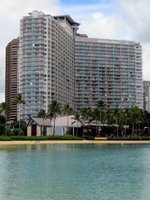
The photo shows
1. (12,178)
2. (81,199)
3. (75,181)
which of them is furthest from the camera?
(12,178)

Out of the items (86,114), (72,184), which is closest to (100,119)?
(86,114)

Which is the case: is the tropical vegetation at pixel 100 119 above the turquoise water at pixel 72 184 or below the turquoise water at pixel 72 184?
above

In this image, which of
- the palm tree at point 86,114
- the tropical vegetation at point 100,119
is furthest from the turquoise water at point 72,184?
the palm tree at point 86,114

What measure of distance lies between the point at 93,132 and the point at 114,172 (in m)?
137

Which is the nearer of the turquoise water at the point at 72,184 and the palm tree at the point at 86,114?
the turquoise water at the point at 72,184

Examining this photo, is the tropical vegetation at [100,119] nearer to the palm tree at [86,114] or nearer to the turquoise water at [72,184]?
the palm tree at [86,114]

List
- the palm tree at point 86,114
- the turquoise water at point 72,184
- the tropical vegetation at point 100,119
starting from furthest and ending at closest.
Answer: the palm tree at point 86,114 → the tropical vegetation at point 100,119 → the turquoise water at point 72,184

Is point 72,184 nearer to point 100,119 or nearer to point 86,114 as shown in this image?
point 86,114

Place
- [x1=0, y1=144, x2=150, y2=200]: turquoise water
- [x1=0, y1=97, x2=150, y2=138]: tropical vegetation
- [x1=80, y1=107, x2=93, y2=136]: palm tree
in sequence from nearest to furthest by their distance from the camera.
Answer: [x1=0, y1=144, x2=150, y2=200]: turquoise water, [x1=0, y1=97, x2=150, y2=138]: tropical vegetation, [x1=80, y1=107, x2=93, y2=136]: palm tree

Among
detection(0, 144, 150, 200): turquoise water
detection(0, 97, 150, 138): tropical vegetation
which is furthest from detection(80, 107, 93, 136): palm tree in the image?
detection(0, 144, 150, 200): turquoise water

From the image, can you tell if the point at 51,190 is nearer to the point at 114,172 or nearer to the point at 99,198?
the point at 99,198

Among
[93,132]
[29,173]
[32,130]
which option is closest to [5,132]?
[32,130]

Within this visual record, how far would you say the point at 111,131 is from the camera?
186 m

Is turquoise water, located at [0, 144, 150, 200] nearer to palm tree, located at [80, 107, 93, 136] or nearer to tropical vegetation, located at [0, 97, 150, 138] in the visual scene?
tropical vegetation, located at [0, 97, 150, 138]
